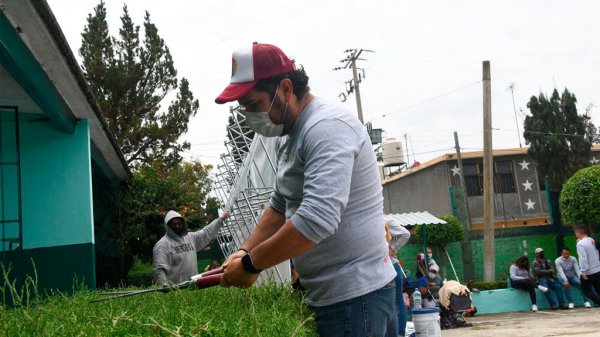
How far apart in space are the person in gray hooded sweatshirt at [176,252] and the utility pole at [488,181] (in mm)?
14832

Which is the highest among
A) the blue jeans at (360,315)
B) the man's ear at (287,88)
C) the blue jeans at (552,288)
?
the man's ear at (287,88)

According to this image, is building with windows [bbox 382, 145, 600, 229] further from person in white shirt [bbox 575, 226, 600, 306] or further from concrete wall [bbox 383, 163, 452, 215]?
person in white shirt [bbox 575, 226, 600, 306]

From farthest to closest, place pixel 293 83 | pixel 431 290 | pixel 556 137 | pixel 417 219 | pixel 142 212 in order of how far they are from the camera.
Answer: pixel 556 137, pixel 417 219, pixel 142 212, pixel 431 290, pixel 293 83

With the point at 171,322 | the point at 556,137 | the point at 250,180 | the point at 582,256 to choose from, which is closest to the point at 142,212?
the point at 250,180

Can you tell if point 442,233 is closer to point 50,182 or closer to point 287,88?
point 50,182

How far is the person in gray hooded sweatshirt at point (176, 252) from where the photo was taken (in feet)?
25.6

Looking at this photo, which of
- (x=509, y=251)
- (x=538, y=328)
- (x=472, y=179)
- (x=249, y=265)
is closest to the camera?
(x=249, y=265)

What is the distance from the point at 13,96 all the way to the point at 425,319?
18.7ft

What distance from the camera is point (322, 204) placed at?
222 cm

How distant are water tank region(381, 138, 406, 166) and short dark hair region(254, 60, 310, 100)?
36.5m

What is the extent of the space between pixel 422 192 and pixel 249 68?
3363 cm

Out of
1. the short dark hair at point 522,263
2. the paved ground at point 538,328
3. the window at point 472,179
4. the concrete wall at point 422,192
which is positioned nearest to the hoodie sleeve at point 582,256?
the paved ground at point 538,328

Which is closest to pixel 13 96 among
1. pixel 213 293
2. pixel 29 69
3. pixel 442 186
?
pixel 29 69

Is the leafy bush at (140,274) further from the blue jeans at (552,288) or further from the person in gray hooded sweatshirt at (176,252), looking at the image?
the blue jeans at (552,288)
